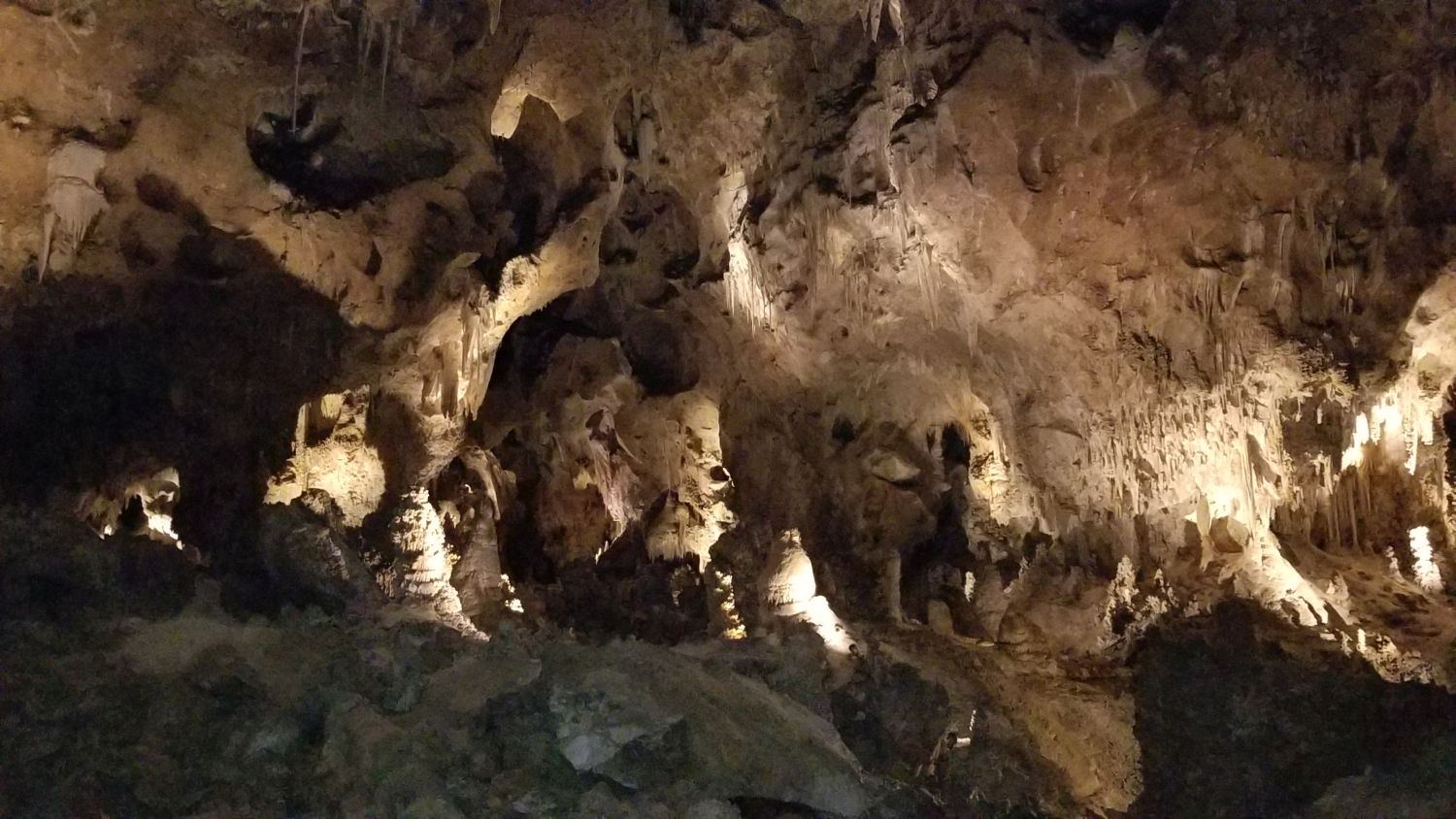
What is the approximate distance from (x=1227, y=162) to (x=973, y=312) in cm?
295

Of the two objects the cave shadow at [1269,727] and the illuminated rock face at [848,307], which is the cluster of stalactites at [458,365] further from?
the cave shadow at [1269,727]

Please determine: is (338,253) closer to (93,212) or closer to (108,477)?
(93,212)

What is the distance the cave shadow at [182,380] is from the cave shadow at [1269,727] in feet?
27.1

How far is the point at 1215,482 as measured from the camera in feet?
37.1

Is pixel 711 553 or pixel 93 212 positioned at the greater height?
pixel 93 212

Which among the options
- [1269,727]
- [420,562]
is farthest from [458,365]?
[1269,727]

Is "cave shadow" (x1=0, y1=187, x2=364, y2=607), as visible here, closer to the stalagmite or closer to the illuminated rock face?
the illuminated rock face

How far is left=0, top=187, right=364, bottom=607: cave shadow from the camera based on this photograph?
9.80 meters

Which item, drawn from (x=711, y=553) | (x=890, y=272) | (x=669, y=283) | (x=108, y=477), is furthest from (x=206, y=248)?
(x=890, y=272)

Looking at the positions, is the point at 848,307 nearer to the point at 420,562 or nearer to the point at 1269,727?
the point at 420,562

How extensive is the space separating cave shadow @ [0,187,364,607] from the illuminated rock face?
4 centimetres

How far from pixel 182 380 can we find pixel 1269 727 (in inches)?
407

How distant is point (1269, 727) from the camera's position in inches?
328

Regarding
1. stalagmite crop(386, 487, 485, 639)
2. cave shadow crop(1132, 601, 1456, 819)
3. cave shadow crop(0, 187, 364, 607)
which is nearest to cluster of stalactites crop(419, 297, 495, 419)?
cave shadow crop(0, 187, 364, 607)
